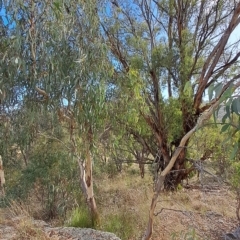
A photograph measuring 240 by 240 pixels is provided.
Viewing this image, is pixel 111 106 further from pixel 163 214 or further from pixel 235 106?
pixel 235 106

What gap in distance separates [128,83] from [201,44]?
2.99 m

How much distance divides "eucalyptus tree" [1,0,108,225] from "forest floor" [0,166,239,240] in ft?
5.21

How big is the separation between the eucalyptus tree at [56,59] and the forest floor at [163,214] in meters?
1.59

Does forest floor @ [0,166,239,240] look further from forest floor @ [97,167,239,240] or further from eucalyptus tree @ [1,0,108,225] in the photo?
eucalyptus tree @ [1,0,108,225]

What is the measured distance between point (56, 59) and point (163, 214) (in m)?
3.45

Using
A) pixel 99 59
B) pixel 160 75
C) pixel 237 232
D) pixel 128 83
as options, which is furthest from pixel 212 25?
pixel 237 232

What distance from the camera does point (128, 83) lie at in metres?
4.16

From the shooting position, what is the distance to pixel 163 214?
16.4 feet

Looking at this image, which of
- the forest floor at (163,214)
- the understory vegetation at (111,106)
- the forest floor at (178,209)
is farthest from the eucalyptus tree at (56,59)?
the forest floor at (178,209)

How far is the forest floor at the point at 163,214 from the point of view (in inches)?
156

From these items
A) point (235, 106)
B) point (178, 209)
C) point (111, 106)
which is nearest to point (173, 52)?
point (111, 106)

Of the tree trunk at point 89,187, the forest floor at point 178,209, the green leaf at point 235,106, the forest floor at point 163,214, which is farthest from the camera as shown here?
the tree trunk at point 89,187

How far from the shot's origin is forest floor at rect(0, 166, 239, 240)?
13.0 ft

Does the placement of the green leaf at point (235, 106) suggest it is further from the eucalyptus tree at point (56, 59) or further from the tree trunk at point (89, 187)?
the tree trunk at point (89, 187)
